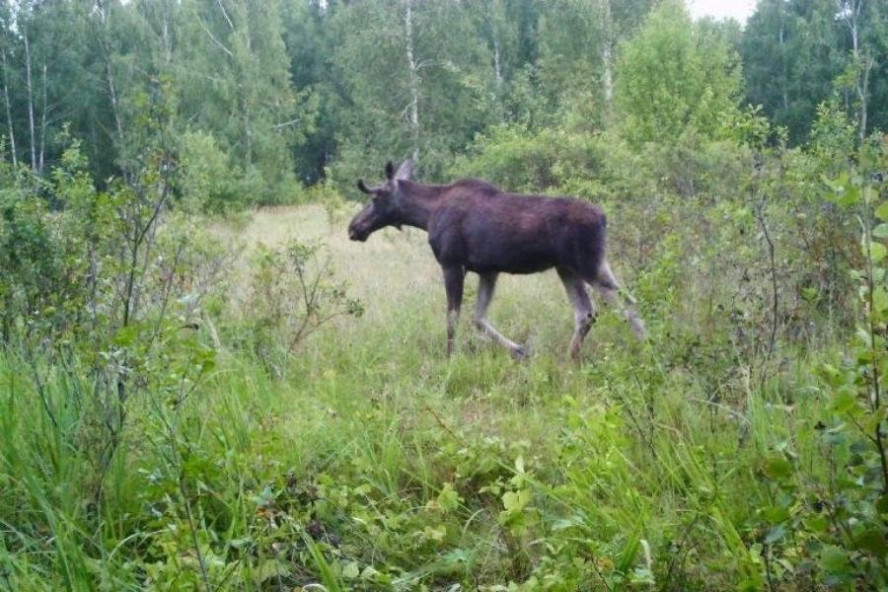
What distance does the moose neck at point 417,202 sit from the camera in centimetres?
914

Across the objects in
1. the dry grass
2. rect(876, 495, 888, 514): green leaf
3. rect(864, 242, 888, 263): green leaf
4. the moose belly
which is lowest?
the dry grass

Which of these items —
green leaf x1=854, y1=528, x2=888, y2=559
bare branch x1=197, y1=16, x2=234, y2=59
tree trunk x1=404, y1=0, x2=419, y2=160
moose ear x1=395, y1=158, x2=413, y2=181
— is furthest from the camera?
bare branch x1=197, y1=16, x2=234, y2=59

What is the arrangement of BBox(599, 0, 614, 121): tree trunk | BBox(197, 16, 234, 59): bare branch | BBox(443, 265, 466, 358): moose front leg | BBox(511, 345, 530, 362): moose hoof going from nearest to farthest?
BBox(511, 345, 530, 362): moose hoof < BBox(443, 265, 466, 358): moose front leg < BBox(599, 0, 614, 121): tree trunk < BBox(197, 16, 234, 59): bare branch

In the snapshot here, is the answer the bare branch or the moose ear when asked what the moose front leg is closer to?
the moose ear

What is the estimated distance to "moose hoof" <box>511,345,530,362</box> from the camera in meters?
7.38

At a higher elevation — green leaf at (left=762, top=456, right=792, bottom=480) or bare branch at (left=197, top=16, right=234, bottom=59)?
bare branch at (left=197, top=16, right=234, bottom=59)

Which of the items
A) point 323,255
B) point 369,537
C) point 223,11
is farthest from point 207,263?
point 223,11

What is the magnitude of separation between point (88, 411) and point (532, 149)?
15055 millimetres

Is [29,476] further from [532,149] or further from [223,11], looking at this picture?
[223,11]

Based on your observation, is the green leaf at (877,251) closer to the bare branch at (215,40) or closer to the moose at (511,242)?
the moose at (511,242)

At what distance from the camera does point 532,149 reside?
60.5ft

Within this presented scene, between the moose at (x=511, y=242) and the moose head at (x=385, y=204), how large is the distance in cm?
23

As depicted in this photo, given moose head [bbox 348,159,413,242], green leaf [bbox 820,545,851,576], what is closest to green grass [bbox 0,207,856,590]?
green leaf [bbox 820,545,851,576]

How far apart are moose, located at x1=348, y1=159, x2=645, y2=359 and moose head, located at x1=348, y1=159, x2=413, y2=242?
23cm
